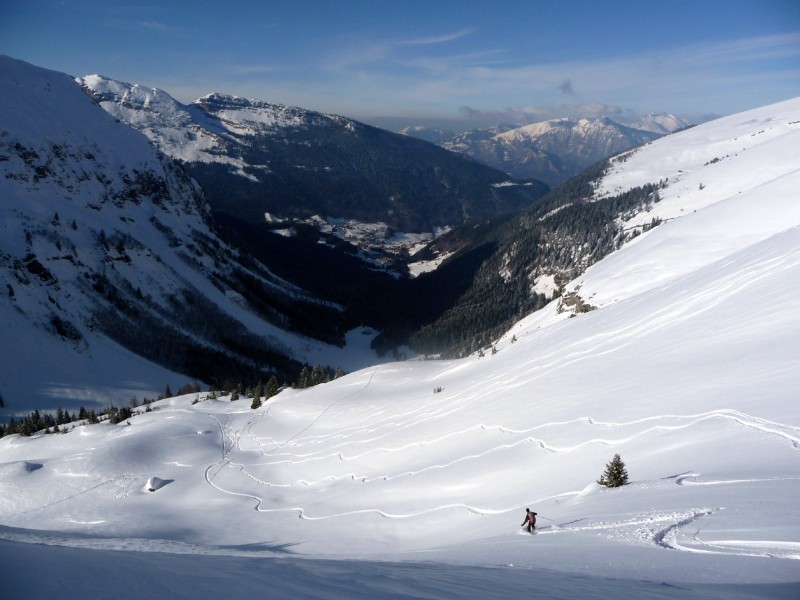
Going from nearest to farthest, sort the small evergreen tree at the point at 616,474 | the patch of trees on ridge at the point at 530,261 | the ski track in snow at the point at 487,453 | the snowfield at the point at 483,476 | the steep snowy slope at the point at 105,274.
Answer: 1. the snowfield at the point at 483,476
2. the ski track in snow at the point at 487,453
3. the small evergreen tree at the point at 616,474
4. the steep snowy slope at the point at 105,274
5. the patch of trees on ridge at the point at 530,261

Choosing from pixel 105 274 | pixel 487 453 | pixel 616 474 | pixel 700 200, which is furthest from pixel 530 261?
pixel 616 474

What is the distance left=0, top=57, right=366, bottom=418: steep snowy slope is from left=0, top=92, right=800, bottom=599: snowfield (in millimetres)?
63451

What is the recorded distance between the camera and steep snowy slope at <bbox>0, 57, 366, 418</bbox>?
106938 millimetres

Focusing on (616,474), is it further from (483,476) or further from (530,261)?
(530,261)

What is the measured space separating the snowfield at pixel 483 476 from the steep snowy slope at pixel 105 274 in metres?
63.5

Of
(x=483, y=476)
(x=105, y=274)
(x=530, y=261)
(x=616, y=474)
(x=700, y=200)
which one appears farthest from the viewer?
(x=530, y=261)

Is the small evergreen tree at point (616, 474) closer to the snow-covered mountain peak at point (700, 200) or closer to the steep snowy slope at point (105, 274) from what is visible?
the snow-covered mountain peak at point (700, 200)

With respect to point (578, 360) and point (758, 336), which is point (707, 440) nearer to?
point (758, 336)

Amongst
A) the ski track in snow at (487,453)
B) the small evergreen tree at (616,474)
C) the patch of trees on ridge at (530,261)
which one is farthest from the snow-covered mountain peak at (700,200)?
the small evergreen tree at (616,474)

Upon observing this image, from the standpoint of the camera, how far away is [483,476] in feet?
65.5

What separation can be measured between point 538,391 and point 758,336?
997 centimetres

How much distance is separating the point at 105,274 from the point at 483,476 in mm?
140093

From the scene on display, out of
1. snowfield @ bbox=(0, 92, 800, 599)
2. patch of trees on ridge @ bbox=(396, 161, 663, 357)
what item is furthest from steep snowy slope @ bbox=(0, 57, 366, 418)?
snowfield @ bbox=(0, 92, 800, 599)

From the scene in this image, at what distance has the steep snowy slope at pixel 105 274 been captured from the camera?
10694cm
